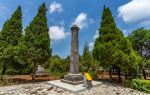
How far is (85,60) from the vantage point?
38344 millimetres

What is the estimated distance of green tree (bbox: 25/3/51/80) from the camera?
17.5 metres

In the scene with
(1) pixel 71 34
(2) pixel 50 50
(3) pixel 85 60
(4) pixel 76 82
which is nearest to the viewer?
(4) pixel 76 82

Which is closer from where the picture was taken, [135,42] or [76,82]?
[76,82]

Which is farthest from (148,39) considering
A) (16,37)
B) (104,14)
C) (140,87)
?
(16,37)

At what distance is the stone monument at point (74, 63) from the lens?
15394 mm

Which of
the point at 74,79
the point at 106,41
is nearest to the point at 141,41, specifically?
the point at 106,41

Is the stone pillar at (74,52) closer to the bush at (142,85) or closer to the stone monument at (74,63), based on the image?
the stone monument at (74,63)

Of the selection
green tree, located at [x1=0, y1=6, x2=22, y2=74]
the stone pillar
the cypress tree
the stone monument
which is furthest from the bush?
green tree, located at [x1=0, y1=6, x2=22, y2=74]

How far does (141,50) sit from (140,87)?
24.6 meters

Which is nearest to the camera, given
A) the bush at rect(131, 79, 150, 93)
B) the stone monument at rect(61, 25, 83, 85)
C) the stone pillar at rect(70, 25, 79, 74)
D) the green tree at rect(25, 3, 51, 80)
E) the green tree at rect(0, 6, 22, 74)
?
the bush at rect(131, 79, 150, 93)

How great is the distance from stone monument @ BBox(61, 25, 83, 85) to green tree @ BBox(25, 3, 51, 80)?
332 centimetres

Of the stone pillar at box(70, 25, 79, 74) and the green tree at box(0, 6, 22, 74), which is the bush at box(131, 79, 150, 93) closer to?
the stone pillar at box(70, 25, 79, 74)

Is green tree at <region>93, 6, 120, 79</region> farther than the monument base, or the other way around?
green tree at <region>93, 6, 120, 79</region>

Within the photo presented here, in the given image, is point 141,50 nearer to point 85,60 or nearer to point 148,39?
point 148,39
